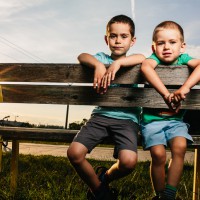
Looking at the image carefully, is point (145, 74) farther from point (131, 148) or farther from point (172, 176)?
point (172, 176)

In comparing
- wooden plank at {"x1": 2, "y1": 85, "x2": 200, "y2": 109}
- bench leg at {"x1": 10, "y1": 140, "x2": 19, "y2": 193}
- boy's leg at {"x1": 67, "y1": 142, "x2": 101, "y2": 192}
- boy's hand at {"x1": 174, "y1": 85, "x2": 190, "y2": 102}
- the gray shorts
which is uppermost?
boy's hand at {"x1": 174, "y1": 85, "x2": 190, "y2": 102}

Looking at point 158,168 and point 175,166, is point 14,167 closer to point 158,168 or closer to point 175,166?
point 158,168

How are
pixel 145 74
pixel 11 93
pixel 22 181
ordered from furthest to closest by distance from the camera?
pixel 22 181, pixel 11 93, pixel 145 74

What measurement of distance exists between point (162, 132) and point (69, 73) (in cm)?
93

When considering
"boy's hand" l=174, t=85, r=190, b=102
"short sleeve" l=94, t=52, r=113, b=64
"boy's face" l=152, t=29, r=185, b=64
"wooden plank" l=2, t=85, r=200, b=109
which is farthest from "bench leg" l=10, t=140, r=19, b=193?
"boy's hand" l=174, t=85, r=190, b=102

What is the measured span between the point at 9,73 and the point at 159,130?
142 centimetres

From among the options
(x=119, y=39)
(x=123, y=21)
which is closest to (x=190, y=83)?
(x=119, y=39)

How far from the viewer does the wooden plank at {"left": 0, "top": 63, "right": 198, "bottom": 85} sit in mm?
2744

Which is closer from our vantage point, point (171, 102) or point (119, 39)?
point (171, 102)

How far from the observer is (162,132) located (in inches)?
106

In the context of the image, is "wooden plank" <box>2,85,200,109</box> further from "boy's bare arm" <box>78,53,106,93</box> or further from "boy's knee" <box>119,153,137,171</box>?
"boy's knee" <box>119,153,137,171</box>

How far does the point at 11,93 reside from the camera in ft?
10.1

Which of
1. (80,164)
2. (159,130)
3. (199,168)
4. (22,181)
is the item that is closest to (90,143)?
(80,164)

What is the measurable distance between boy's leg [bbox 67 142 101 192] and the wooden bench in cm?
41
